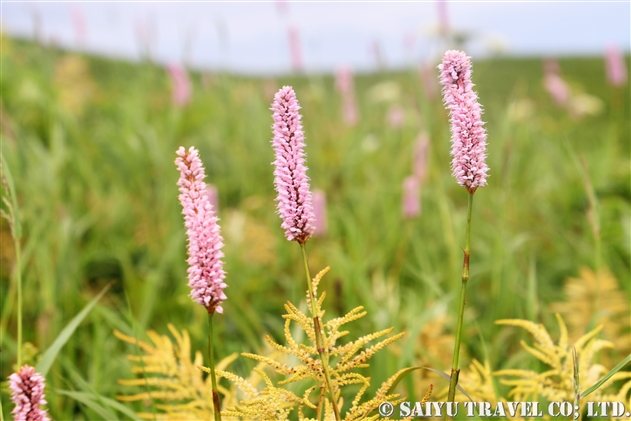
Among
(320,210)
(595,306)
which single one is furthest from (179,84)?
(595,306)

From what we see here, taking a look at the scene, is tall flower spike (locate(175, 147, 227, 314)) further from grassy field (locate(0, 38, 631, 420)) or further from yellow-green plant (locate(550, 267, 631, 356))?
yellow-green plant (locate(550, 267, 631, 356))

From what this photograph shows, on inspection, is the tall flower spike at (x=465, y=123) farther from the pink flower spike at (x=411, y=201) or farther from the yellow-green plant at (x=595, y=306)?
the pink flower spike at (x=411, y=201)

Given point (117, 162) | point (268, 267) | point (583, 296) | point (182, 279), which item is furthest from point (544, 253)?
point (117, 162)

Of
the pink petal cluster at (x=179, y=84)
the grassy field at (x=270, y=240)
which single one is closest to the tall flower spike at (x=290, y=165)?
the grassy field at (x=270, y=240)

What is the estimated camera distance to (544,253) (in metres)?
4.00

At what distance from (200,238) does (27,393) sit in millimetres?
379

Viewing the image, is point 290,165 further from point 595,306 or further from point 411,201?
point 411,201

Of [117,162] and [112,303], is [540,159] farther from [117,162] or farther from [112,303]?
[112,303]

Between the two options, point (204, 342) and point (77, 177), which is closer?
point (204, 342)

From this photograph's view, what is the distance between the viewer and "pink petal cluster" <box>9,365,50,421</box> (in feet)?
2.98

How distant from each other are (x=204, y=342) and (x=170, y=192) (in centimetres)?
A: 139

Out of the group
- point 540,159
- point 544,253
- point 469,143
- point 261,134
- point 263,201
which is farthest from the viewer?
point 540,159

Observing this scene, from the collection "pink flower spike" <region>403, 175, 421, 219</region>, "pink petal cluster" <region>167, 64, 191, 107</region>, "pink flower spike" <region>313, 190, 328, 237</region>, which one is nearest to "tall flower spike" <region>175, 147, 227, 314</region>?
"pink flower spike" <region>313, 190, 328, 237</region>

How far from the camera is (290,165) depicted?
2.92 feet
